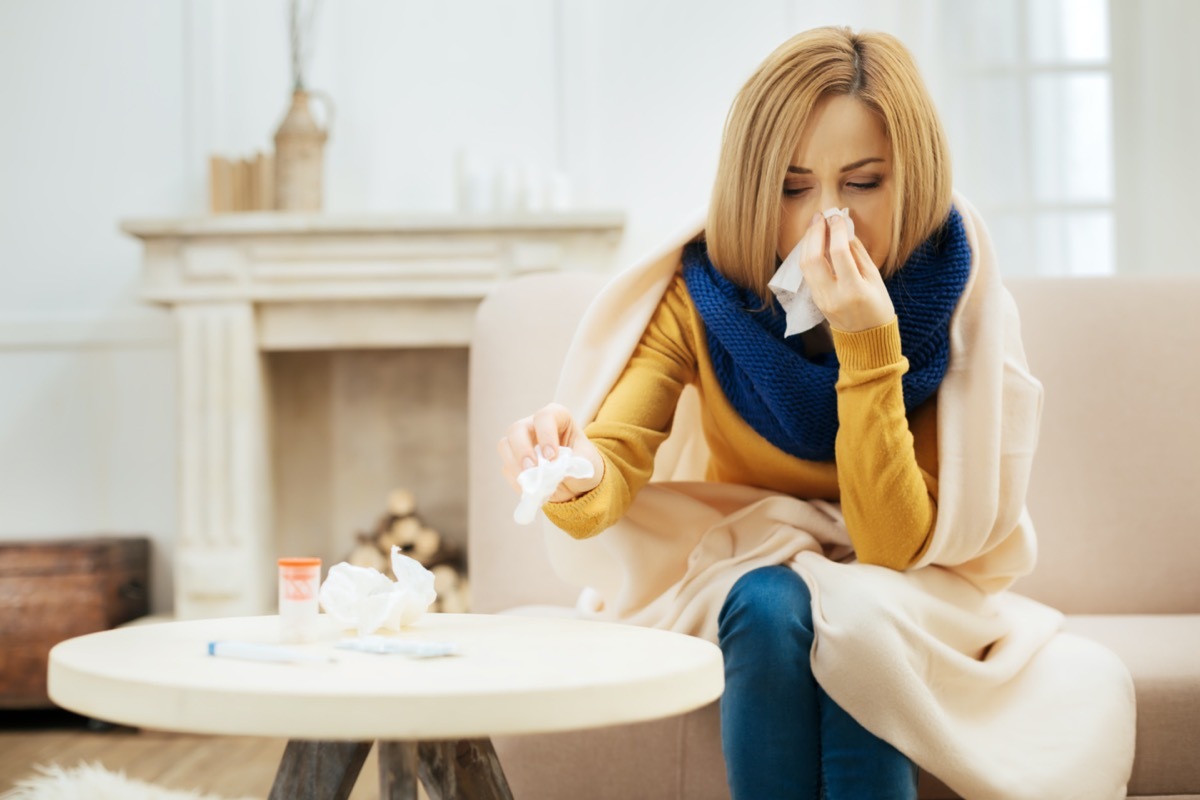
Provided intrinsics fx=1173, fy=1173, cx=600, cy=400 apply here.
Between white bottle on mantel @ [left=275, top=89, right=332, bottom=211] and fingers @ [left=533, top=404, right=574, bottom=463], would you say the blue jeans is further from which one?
white bottle on mantel @ [left=275, top=89, right=332, bottom=211]

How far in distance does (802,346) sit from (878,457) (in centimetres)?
20

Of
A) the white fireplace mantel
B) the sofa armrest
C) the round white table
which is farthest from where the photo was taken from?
the white fireplace mantel

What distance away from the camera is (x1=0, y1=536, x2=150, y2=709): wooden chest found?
2502 mm

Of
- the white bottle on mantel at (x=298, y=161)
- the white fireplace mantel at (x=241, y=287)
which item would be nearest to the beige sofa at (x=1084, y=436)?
the white fireplace mantel at (x=241, y=287)

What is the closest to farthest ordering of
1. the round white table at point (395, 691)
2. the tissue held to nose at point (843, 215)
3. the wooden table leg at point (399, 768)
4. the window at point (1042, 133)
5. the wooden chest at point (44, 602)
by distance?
the round white table at point (395, 691), the wooden table leg at point (399, 768), the tissue held to nose at point (843, 215), the wooden chest at point (44, 602), the window at point (1042, 133)

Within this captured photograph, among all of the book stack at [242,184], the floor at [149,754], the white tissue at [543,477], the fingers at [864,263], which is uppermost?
the book stack at [242,184]

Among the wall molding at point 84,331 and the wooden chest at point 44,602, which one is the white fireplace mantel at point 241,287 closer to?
the wooden chest at point 44,602

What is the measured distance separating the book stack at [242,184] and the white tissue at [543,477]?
2.00 meters

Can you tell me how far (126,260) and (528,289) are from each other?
176cm

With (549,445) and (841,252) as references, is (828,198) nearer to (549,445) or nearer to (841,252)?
(841,252)

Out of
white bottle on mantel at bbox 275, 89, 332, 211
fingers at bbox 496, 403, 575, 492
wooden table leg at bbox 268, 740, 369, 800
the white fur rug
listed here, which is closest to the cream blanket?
fingers at bbox 496, 403, 575, 492

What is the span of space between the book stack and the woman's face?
6.33 feet

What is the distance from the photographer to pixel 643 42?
3.08 meters

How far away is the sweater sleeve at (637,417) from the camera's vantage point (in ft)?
3.69
